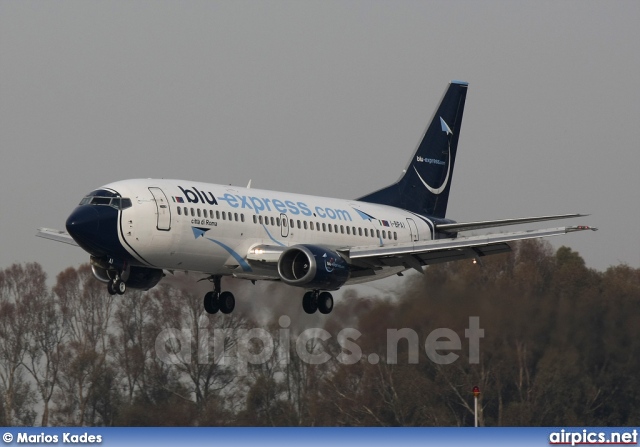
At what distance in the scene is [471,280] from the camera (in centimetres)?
5816

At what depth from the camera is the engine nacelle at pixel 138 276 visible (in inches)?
2073

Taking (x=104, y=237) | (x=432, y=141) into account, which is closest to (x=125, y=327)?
(x=432, y=141)

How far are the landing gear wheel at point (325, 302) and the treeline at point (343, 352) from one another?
2752mm

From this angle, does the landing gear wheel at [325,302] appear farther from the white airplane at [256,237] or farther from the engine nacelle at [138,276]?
the engine nacelle at [138,276]

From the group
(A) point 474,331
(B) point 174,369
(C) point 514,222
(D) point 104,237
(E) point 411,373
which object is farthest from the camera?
(B) point 174,369

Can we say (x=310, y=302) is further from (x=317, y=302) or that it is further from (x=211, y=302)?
(x=211, y=302)

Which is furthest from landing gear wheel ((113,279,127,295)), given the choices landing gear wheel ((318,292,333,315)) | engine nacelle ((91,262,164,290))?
landing gear wheel ((318,292,333,315))

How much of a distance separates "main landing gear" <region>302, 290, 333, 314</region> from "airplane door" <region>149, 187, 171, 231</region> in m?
7.10

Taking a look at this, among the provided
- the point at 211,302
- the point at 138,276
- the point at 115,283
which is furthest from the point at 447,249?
the point at 115,283

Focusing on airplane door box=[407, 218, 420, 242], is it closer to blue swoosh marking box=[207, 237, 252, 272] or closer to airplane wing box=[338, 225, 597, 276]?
airplane wing box=[338, 225, 597, 276]

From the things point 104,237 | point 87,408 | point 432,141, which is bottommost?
point 87,408

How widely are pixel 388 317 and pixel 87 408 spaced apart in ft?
46.9

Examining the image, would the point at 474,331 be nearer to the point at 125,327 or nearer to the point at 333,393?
the point at 333,393

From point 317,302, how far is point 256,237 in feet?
12.5
